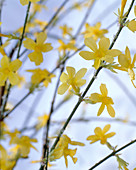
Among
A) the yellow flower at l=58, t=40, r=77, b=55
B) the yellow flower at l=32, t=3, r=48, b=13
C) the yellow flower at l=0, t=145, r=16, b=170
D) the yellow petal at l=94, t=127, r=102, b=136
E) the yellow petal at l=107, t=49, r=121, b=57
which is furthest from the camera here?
the yellow flower at l=32, t=3, r=48, b=13

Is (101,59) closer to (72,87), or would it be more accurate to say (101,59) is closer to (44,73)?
(72,87)

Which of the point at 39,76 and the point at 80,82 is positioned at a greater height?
the point at 39,76

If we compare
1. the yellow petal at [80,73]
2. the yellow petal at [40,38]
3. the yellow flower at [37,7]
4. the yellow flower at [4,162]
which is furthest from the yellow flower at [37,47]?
the yellow flower at [37,7]

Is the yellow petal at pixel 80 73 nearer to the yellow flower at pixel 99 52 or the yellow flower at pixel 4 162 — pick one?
the yellow flower at pixel 99 52

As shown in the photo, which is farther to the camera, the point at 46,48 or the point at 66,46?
the point at 66,46

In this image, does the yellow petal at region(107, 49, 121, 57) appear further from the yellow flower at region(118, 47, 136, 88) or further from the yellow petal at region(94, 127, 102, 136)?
the yellow petal at region(94, 127, 102, 136)

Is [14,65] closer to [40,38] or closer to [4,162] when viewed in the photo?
[40,38]

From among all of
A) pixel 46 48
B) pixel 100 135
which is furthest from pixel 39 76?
pixel 100 135

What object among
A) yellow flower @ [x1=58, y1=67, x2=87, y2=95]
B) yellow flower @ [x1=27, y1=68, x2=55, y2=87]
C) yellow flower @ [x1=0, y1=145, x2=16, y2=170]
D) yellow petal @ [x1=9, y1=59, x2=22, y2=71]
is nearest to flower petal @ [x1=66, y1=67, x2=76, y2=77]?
yellow flower @ [x1=58, y1=67, x2=87, y2=95]

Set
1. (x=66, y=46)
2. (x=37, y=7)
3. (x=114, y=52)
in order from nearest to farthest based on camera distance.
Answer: (x=114, y=52), (x=66, y=46), (x=37, y=7)
